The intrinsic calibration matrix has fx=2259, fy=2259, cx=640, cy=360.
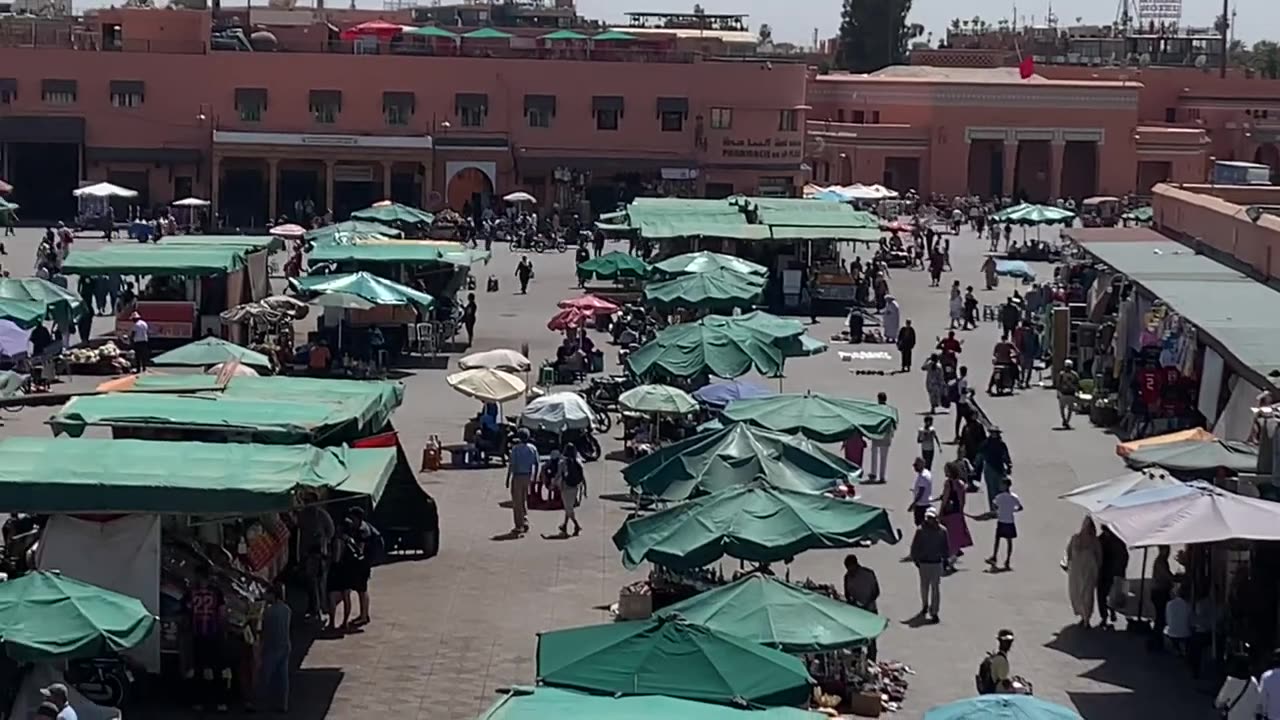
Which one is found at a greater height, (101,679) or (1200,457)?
(1200,457)

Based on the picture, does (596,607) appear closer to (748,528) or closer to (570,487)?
(748,528)

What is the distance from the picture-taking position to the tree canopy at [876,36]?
9556cm

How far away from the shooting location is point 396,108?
195 ft

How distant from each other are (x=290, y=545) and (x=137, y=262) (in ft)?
48.4

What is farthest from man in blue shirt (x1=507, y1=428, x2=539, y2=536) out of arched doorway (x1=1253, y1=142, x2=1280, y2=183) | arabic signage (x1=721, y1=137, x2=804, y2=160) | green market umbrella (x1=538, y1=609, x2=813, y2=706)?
arched doorway (x1=1253, y1=142, x2=1280, y2=183)

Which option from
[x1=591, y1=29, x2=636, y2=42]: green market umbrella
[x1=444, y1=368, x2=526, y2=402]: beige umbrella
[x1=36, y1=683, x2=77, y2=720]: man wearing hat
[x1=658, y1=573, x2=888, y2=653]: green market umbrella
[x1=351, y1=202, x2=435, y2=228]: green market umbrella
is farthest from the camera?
[x1=591, y1=29, x2=636, y2=42]: green market umbrella

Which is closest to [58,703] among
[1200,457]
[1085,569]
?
[1085,569]

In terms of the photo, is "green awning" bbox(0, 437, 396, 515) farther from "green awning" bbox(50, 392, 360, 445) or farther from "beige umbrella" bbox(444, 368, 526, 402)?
"beige umbrella" bbox(444, 368, 526, 402)

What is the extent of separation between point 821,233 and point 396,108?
871 inches

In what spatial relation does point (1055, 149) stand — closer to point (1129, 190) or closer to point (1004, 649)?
point (1129, 190)

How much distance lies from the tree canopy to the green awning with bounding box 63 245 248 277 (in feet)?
218

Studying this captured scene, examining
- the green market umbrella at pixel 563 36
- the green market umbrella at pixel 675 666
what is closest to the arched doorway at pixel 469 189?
the green market umbrella at pixel 563 36

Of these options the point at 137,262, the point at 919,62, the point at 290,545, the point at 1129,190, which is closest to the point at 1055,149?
the point at 1129,190

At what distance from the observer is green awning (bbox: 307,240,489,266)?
33188 mm
